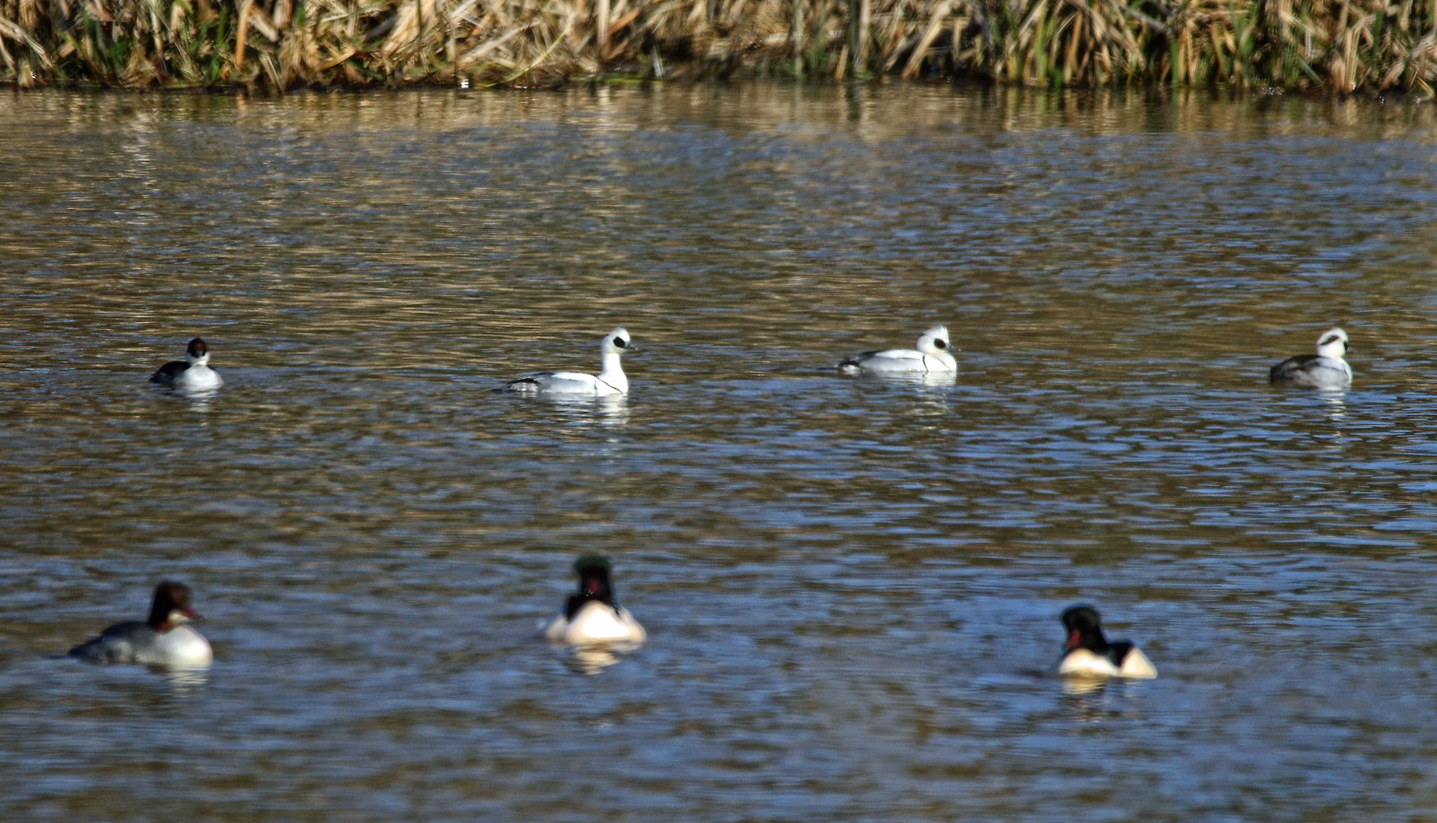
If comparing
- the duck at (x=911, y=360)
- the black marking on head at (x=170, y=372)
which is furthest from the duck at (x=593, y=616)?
the duck at (x=911, y=360)

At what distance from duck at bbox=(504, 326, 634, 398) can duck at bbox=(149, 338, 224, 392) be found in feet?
6.75

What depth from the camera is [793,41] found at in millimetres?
40375

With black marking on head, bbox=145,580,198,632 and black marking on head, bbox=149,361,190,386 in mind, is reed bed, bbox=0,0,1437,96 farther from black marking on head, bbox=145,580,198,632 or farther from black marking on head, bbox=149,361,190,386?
black marking on head, bbox=145,580,198,632

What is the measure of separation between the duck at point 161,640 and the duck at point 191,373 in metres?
5.80

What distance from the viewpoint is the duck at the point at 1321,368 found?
637 inches

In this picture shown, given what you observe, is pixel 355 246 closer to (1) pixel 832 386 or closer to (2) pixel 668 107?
(1) pixel 832 386

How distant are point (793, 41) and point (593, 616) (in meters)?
31.5

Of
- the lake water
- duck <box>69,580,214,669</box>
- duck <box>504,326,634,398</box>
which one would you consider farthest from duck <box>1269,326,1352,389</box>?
duck <box>69,580,214,669</box>

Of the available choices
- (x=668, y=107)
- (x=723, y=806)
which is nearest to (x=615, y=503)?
(x=723, y=806)

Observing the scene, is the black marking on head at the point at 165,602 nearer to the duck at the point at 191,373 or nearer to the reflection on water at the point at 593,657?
the reflection on water at the point at 593,657

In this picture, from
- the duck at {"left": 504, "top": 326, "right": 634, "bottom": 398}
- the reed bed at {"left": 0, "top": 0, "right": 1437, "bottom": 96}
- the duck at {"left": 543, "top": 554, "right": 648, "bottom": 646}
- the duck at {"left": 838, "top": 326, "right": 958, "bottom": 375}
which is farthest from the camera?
the reed bed at {"left": 0, "top": 0, "right": 1437, "bottom": 96}

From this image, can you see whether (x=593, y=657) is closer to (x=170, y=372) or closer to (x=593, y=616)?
(x=593, y=616)

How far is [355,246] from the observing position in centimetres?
2303

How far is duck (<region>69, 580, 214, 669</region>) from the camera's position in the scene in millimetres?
9602
